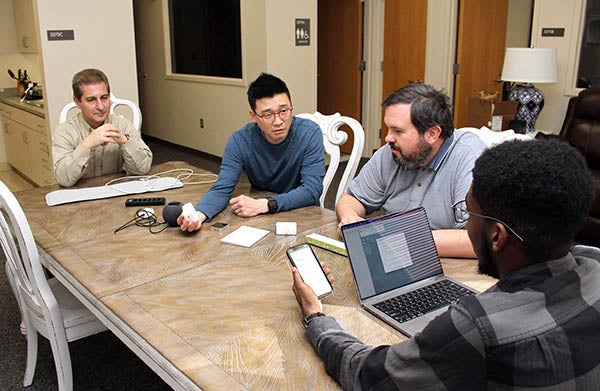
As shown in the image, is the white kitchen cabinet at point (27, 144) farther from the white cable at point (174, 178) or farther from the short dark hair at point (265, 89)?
the short dark hair at point (265, 89)

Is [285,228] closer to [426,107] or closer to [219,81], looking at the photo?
[426,107]

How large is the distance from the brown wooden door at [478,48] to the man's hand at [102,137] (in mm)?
3630

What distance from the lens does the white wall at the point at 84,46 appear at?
13.7ft

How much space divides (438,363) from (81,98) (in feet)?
7.90

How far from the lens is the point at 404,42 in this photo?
5.73m

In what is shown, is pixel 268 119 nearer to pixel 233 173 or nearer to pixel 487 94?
pixel 233 173

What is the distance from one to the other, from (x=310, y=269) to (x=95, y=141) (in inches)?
61.5

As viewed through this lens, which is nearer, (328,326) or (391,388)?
(391,388)

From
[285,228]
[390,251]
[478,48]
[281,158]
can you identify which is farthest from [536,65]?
[390,251]

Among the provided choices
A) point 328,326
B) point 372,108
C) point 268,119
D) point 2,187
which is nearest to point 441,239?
point 328,326

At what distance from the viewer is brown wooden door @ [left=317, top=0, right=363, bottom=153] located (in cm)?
611

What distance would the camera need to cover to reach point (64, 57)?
14.0ft

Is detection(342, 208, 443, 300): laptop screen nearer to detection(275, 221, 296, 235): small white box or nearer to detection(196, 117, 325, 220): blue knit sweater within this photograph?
detection(275, 221, 296, 235): small white box

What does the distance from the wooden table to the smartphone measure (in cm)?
3
